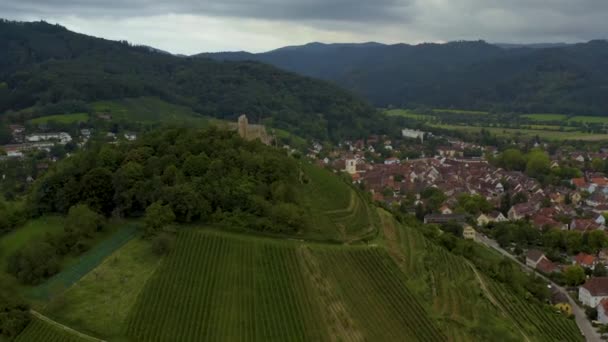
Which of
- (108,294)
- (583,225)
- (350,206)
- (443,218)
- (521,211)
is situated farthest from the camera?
(521,211)

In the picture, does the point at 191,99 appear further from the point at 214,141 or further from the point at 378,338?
the point at 378,338

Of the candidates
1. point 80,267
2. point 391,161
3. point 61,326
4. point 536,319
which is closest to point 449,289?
point 536,319

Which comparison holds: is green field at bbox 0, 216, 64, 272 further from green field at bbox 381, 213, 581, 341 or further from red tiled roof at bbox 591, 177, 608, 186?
red tiled roof at bbox 591, 177, 608, 186

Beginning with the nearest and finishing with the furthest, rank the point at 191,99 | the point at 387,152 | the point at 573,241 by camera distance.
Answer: the point at 573,241
the point at 387,152
the point at 191,99

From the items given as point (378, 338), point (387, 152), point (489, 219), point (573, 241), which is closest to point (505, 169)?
point (387, 152)

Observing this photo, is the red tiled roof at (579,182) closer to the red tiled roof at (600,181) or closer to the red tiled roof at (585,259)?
the red tiled roof at (600,181)

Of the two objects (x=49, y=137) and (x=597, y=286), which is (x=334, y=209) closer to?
(x=597, y=286)
